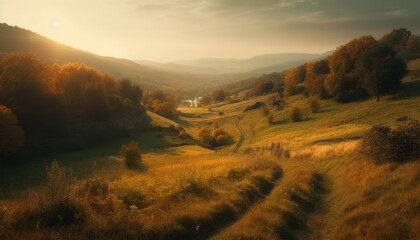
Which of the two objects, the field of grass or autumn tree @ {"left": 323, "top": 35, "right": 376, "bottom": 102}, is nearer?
the field of grass

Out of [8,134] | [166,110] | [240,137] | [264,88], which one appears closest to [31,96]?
[8,134]

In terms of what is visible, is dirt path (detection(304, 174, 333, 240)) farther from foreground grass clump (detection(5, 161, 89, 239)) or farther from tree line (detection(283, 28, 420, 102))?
tree line (detection(283, 28, 420, 102))

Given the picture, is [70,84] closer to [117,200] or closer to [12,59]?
[12,59]

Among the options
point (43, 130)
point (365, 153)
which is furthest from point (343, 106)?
point (43, 130)

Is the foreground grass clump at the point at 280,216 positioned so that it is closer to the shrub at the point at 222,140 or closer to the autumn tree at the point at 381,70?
the shrub at the point at 222,140

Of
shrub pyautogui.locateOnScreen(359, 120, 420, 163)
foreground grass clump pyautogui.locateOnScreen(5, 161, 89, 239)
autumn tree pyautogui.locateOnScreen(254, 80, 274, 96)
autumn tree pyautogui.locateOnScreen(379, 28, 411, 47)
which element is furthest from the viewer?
autumn tree pyautogui.locateOnScreen(254, 80, 274, 96)

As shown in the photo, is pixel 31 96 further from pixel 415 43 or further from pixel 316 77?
pixel 415 43

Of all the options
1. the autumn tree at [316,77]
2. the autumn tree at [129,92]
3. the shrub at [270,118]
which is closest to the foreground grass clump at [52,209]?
the shrub at [270,118]

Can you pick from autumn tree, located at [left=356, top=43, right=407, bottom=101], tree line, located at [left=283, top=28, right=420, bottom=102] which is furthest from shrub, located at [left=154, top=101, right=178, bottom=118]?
autumn tree, located at [left=356, top=43, right=407, bottom=101]
